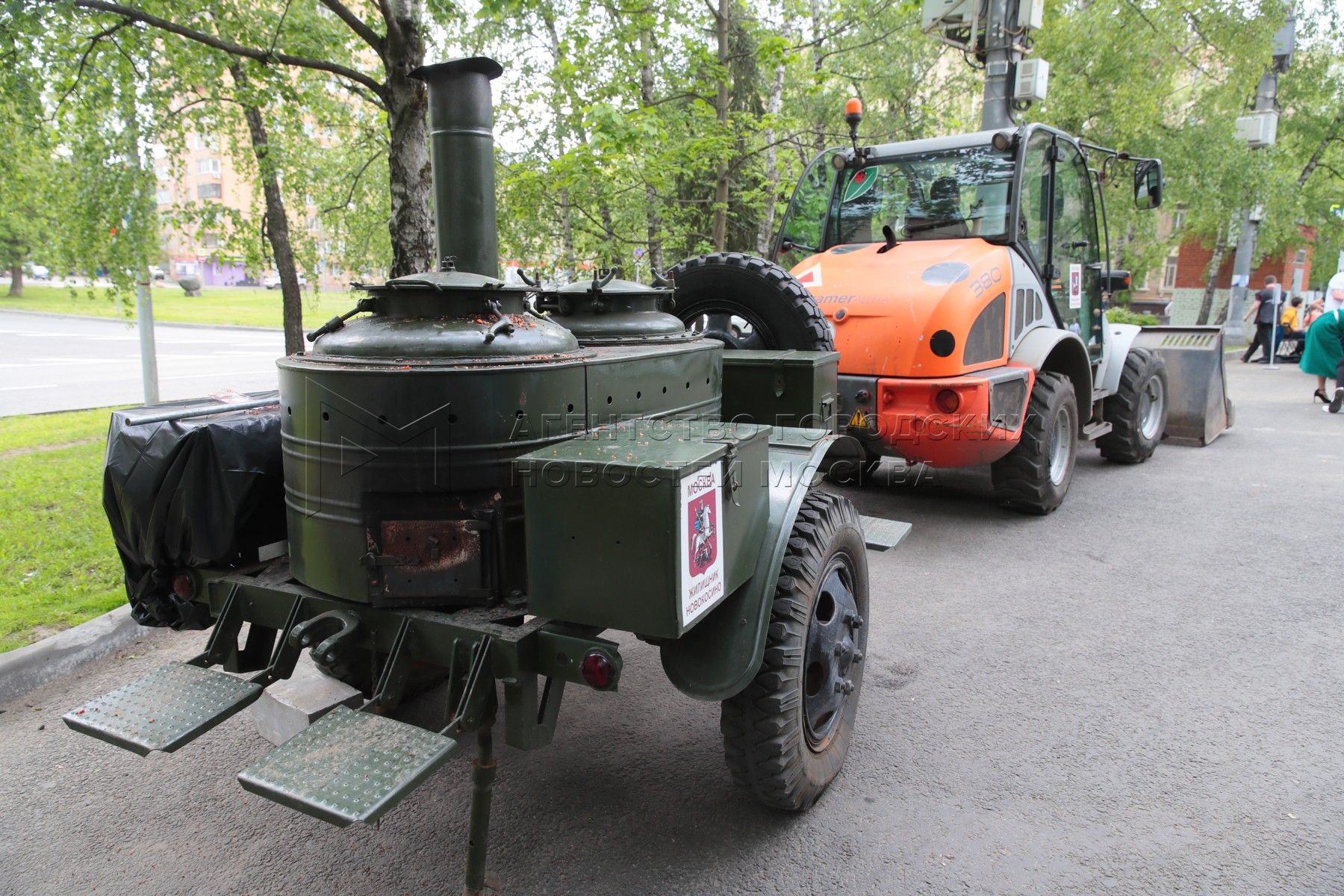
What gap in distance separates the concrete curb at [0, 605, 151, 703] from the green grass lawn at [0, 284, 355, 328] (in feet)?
55.6

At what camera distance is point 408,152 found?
241 inches

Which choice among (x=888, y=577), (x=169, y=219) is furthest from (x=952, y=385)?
(x=169, y=219)

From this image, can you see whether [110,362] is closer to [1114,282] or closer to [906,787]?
[1114,282]

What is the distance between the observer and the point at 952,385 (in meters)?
5.59

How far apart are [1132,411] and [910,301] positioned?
381 cm

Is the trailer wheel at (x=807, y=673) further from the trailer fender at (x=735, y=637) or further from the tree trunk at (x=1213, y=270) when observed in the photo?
the tree trunk at (x=1213, y=270)

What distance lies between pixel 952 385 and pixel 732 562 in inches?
138

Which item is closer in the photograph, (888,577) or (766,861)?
(766,861)

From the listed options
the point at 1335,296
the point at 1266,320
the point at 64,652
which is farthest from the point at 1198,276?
the point at 64,652

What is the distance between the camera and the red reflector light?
236 centimetres

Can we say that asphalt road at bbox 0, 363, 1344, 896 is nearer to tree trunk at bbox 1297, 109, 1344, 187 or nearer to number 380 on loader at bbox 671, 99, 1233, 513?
number 380 on loader at bbox 671, 99, 1233, 513

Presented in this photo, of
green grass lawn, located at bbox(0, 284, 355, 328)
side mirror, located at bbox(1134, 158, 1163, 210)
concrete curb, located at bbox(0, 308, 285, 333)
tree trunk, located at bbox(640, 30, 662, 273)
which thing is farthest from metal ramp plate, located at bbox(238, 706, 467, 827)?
concrete curb, located at bbox(0, 308, 285, 333)

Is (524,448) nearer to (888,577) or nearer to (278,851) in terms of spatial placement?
(278,851)

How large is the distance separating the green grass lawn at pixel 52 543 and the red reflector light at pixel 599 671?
10.9 feet
